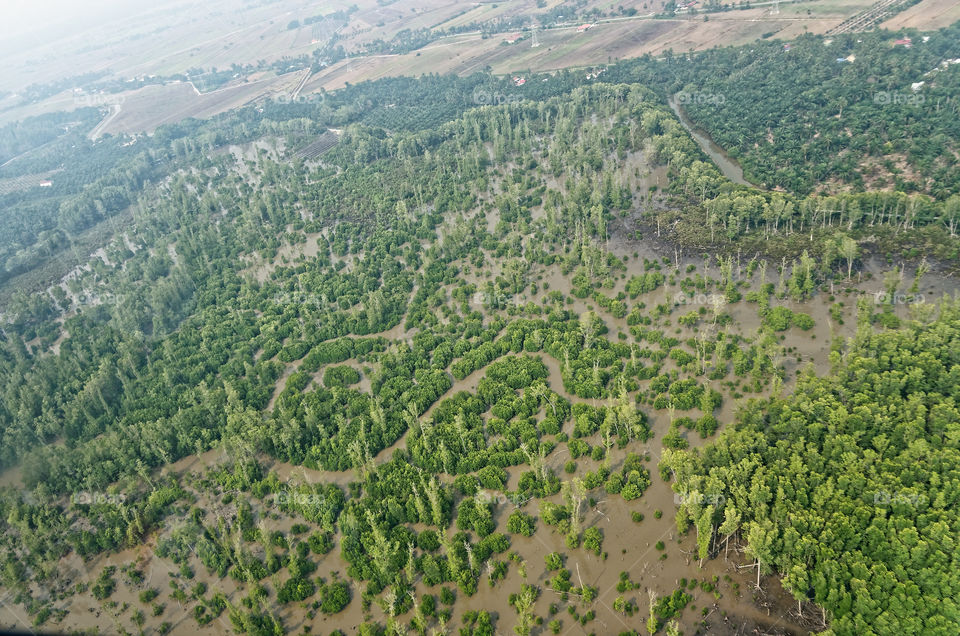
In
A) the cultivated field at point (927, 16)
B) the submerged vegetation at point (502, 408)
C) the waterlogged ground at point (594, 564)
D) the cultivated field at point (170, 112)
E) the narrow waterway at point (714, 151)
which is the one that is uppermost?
the cultivated field at point (170, 112)

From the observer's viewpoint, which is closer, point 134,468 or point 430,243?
point 134,468

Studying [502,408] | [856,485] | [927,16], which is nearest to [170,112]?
[502,408]

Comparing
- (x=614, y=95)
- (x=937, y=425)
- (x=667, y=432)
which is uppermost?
(x=614, y=95)

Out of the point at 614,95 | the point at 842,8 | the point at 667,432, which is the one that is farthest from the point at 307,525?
the point at 842,8

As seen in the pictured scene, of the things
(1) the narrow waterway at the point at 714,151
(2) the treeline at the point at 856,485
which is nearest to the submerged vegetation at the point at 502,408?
(2) the treeline at the point at 856,485

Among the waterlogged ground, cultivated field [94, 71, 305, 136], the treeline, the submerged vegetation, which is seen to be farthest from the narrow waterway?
cultivated field [94, 71, 305, 136]

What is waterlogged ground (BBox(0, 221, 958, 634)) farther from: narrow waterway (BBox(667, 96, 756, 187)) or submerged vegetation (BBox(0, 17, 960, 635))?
narrow waterway (BBox(667, 96, 756, 187))

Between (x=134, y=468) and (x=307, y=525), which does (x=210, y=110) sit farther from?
(x=307, y=525)

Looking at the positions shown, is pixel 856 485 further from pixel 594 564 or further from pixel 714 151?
pixel 714 151

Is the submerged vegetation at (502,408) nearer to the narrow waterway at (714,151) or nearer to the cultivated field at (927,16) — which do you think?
the narrow waterway at (714,151)
